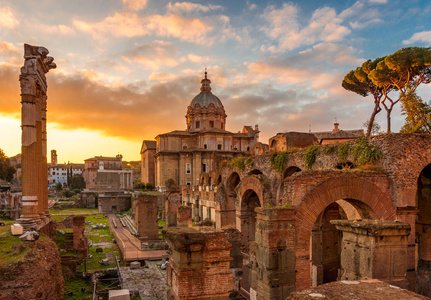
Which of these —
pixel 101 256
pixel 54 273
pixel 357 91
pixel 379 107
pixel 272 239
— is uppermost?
pixel 357 91

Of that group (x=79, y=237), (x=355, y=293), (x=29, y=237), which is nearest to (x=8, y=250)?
(x=29, y=237)

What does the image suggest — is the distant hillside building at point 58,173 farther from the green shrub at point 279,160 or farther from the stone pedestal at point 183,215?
the green shrub at point 279,160

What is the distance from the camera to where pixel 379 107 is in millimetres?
23266

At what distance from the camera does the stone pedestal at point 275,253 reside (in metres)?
7.18

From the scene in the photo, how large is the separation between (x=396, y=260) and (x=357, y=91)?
22888mm

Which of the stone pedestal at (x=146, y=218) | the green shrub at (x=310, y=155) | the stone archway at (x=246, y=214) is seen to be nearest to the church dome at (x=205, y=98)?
the stone pedestal at (x=146, y=218)

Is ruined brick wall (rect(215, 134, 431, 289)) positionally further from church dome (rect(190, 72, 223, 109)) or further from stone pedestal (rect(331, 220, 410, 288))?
church dome (rect(190, 72, 223, 109))

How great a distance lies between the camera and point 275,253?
7297mm

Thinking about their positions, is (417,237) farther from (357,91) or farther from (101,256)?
(357,91)

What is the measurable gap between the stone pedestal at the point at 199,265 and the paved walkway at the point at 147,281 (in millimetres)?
6055

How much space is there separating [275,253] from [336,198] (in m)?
2.17

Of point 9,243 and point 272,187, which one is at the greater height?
point 272,187

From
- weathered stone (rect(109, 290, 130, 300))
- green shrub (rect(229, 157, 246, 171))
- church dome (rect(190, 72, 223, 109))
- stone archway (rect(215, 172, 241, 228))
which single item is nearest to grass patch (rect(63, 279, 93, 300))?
weathered stone (rect(109, 290, 130, 300))

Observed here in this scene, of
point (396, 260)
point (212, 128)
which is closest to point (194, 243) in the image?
point (396, 260)
